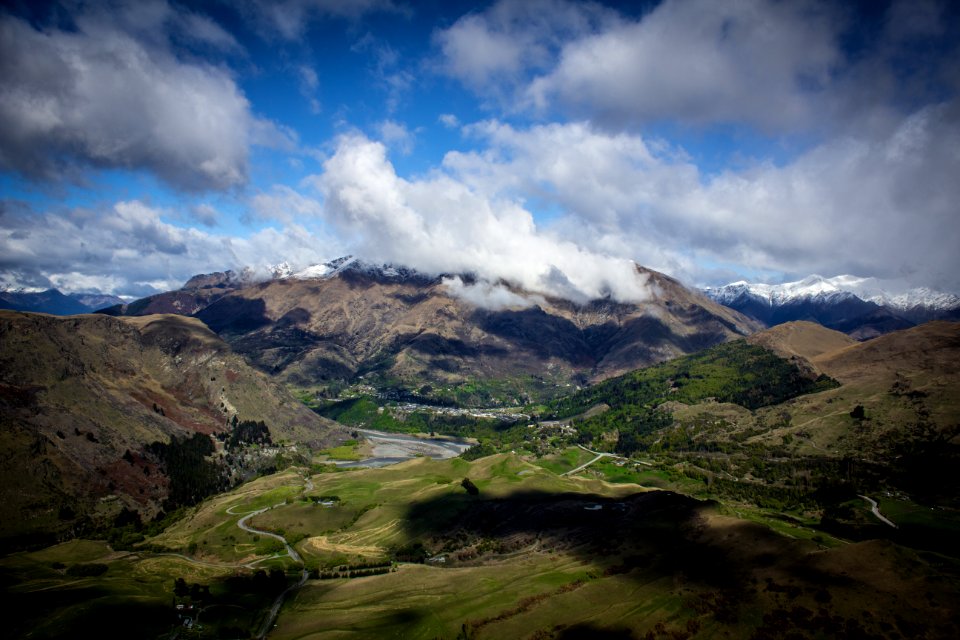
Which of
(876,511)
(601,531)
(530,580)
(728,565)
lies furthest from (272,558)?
(876,511)

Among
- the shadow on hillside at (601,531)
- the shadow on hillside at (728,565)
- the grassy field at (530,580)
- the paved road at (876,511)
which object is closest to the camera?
the shadow on hillside at (728,565)

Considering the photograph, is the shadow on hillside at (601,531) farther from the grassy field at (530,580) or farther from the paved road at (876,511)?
the paved road at (876,511)

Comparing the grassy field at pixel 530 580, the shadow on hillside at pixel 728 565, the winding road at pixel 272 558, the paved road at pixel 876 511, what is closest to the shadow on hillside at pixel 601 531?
the shadow on hillside at pixel 728 565

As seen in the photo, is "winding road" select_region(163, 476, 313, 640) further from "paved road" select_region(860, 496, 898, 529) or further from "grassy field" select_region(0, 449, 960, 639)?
"paved road" select_region(860, 496, 898, 529)

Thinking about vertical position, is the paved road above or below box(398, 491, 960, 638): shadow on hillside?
below

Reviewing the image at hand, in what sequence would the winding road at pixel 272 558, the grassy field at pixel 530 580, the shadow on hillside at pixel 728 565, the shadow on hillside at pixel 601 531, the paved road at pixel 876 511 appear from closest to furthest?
1. the shadow on hillside at pixel 728 565
2. the grassy field at pixel 530 580
3. the shadow on hillside at pixel 601 531
4. the winding road at pixel 272 558
5. the paved road at pixel 876 511

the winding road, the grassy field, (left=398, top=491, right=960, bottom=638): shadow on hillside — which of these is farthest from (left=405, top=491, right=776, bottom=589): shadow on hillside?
the winding road

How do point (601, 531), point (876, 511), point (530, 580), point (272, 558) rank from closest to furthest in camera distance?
point (530, 580) → point (601, 531) → point (272, 558) → point (876, 511)

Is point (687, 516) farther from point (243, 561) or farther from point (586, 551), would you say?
point (243, 561)

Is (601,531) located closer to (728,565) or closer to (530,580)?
(530,580)

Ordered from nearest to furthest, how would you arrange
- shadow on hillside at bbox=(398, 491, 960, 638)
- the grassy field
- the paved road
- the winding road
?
shadow on hillside at bbox=(398, 491, 960, 638) < the grassy field < the winding road < the paved road

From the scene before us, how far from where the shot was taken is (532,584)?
116 meters

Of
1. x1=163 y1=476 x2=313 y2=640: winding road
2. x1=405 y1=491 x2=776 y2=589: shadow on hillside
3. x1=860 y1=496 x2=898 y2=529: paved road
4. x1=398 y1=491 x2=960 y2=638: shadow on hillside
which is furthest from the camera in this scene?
x1=860 y1=496 x2=898 y2=529: paved road

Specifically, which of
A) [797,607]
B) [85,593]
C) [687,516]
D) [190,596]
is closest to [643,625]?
[797,607]
